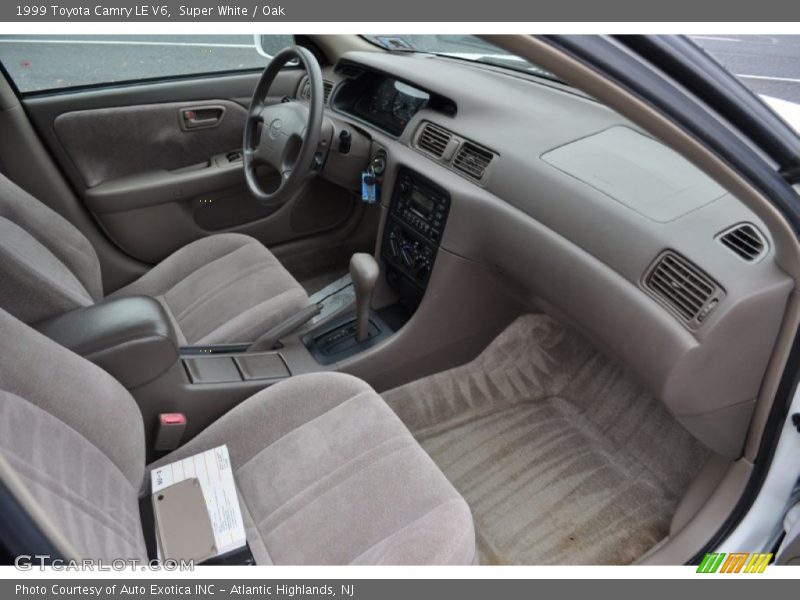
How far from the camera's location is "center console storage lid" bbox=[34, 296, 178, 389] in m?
1.47

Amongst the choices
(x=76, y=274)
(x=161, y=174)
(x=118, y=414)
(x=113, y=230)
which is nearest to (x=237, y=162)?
(x=161, y=174)

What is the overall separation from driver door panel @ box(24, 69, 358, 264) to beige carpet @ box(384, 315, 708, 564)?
1079 mm

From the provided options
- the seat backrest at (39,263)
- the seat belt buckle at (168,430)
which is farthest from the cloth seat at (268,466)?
the seat backrest at (39,263)

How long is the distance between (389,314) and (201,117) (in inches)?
43.5

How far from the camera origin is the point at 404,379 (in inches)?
86.3

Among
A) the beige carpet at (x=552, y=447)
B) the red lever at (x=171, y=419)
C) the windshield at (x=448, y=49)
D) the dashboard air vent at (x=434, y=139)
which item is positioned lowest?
the beige carpet at (x=552, y=447)

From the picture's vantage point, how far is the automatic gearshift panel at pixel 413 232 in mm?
2021

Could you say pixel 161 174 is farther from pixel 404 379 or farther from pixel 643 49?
pixel 643 49

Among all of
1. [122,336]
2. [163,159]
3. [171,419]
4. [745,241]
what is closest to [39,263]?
[122,336]

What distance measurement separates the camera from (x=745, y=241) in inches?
53.7

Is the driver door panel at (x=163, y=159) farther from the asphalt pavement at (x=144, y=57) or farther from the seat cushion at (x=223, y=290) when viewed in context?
the seat cushion at (x=223, y=290)

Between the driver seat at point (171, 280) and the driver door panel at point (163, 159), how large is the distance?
36 cm
